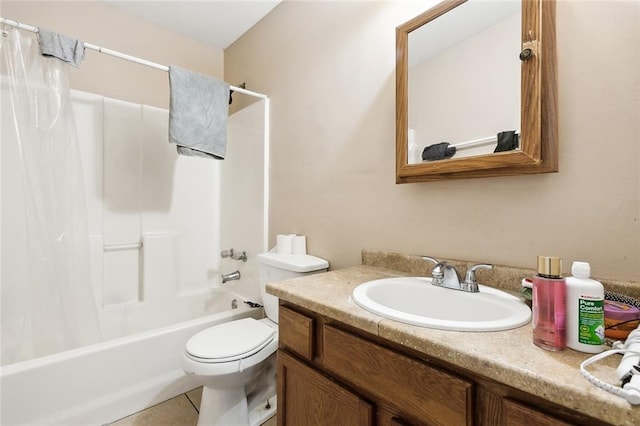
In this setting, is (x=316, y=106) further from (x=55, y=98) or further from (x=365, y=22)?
(x=55, y=98)

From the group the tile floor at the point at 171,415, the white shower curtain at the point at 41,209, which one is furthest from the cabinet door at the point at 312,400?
the white shower curtain at the point at 41,209

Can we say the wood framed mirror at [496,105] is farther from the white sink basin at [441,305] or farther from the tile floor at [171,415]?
the tile floor at [171,415]

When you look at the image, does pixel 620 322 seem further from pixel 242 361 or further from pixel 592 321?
pixel 242 361

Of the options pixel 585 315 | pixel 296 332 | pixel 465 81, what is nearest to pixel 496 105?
pixel 465 81

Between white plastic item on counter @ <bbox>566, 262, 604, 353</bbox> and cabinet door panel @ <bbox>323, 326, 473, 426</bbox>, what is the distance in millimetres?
215

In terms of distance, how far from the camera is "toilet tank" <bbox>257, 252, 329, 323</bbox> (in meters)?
1.39

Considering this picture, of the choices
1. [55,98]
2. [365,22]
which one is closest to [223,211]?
[55,98]

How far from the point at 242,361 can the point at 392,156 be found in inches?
41.9

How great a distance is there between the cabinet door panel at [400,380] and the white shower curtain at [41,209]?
1367 mm

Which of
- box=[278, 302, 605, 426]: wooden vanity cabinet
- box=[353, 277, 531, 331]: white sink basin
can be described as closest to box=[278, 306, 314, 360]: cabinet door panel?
box=[278, 302, 605, 426]: wooden vanity cabinet

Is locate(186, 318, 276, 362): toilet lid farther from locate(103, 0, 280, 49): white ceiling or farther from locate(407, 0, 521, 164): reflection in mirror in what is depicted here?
locate(103, 0, 280, 49): white ceiling

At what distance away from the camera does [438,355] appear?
572 millimetres

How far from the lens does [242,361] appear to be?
121cm

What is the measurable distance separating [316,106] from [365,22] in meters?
0.45
